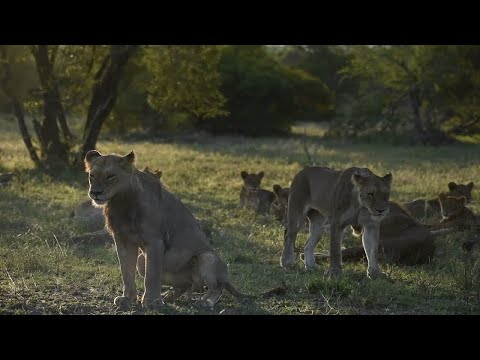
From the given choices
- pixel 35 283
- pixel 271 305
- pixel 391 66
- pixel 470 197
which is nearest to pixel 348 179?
pixel 271 305

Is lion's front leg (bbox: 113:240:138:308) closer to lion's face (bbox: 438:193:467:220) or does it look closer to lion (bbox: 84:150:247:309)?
lion (bbox: 84:150:247:309)

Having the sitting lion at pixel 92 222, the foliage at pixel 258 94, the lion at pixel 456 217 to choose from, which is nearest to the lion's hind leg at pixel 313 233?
the sitting lion at pixel 92 222

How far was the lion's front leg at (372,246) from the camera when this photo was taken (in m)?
8.83

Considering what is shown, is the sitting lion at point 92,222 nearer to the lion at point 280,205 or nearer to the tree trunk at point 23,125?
the lion at point 280,205

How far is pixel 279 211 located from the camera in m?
13.1

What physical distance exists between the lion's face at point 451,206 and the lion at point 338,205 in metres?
3.22

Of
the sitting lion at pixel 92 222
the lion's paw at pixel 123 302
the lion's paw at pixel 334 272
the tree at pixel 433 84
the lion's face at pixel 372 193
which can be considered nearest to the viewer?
the lion's paw at pixel 123 302

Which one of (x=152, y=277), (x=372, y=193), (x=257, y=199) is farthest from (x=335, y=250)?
(x=257, y=199)

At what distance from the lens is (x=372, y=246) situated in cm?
891

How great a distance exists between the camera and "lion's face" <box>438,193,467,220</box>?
12234 millimetres

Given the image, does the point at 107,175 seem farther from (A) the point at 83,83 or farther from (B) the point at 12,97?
(A) the point at 83,83

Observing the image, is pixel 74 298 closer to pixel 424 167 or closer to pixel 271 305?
pixel 271 305

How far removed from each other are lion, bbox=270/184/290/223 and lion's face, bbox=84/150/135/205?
6.02 metres

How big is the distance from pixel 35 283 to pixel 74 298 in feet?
2.08
